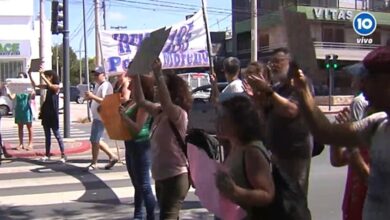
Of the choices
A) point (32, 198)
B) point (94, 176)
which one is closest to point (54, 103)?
point (94, 176)

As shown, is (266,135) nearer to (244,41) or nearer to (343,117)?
(343,117)

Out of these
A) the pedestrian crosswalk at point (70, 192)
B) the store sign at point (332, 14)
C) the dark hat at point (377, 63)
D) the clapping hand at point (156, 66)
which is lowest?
the pedestrian crosswalk at point (70, 192)

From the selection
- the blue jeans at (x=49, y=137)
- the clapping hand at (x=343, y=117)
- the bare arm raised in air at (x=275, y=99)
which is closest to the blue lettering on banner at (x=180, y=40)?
the blue jeans at (x=49, y=137)

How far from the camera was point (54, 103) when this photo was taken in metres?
10.3

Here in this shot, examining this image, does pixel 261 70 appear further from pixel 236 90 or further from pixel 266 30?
pixel 266 30

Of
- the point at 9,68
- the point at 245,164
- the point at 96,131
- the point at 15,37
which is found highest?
the point at 15,37

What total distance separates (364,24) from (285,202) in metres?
45.6

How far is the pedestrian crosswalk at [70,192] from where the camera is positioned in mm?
6934

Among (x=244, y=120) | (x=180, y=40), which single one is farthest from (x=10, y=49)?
(x=244, y=120)

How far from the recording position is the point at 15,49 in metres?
32.7

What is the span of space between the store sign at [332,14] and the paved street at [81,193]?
37.8m

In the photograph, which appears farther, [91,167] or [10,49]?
[10,49]

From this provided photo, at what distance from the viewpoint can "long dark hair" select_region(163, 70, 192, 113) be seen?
15.2 feet

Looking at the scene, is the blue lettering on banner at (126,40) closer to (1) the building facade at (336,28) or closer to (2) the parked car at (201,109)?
(2) the parked car at (201,109)
